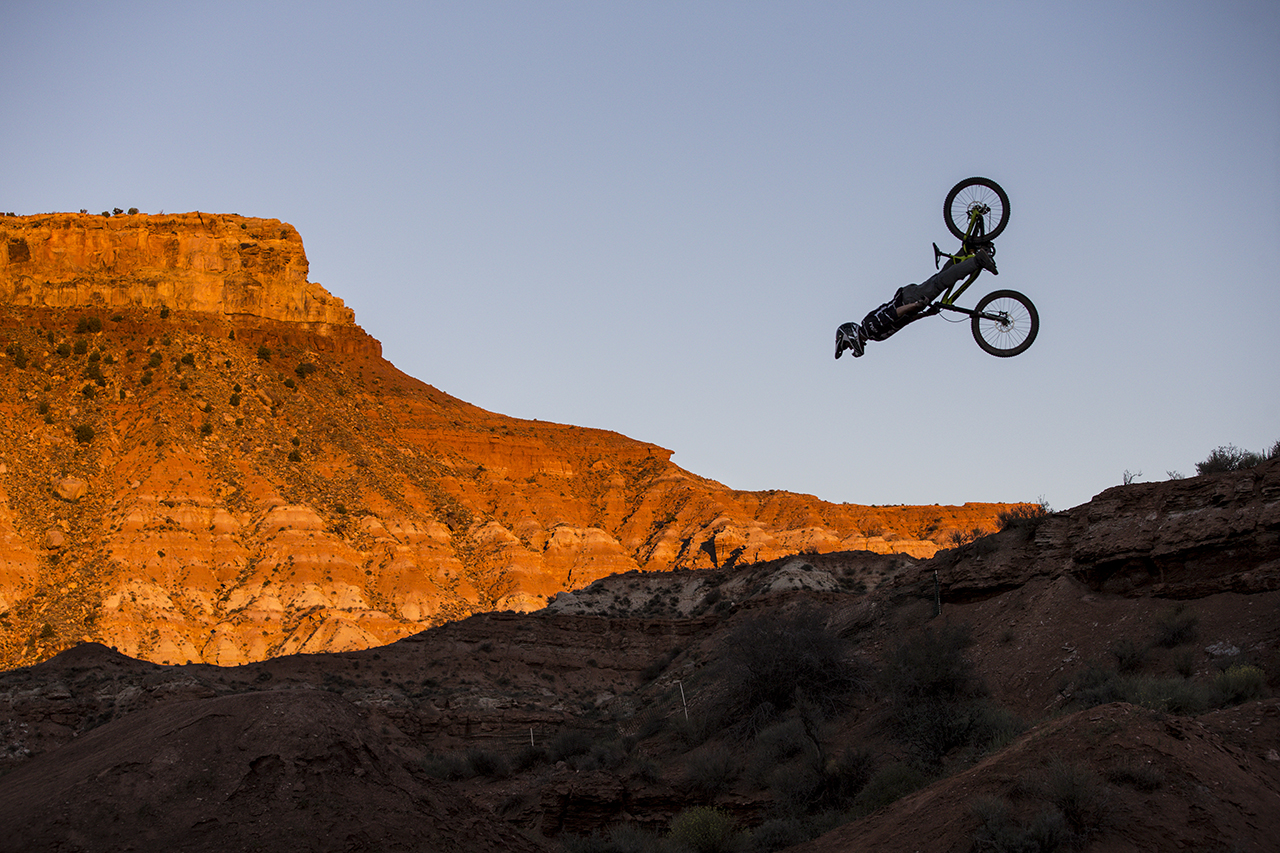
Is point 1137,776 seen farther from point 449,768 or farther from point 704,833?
point 449,768

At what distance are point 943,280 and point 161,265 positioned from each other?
84.3m

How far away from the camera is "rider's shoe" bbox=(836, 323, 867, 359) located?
1427cm

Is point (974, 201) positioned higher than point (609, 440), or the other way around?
point (609, 440)

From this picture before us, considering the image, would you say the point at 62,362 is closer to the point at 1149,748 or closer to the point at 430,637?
the point at 430,637

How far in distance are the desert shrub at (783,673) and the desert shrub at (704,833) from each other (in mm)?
6247

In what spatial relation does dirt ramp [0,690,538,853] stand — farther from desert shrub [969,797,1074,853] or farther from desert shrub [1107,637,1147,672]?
desert shrub [1107,637,1147,672]

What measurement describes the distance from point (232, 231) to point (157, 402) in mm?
27553

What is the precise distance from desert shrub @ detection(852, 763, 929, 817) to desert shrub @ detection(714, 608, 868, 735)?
626 centimetres

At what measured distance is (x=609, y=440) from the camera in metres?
102

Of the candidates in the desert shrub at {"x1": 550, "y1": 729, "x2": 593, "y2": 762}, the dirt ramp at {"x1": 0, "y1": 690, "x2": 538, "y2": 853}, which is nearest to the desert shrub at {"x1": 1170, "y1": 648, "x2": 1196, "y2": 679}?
the dirt ramp at {"x1": 0, "y1": 690, "x2": 538, "y2": 853}

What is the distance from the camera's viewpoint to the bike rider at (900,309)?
1411 cm

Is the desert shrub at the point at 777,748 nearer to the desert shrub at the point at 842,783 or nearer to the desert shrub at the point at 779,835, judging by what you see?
the desert shrub at the point at 842,783

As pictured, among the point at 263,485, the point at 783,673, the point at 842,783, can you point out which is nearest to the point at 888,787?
the point at 842,783

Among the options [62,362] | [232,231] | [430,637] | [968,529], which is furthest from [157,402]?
[968,529]
